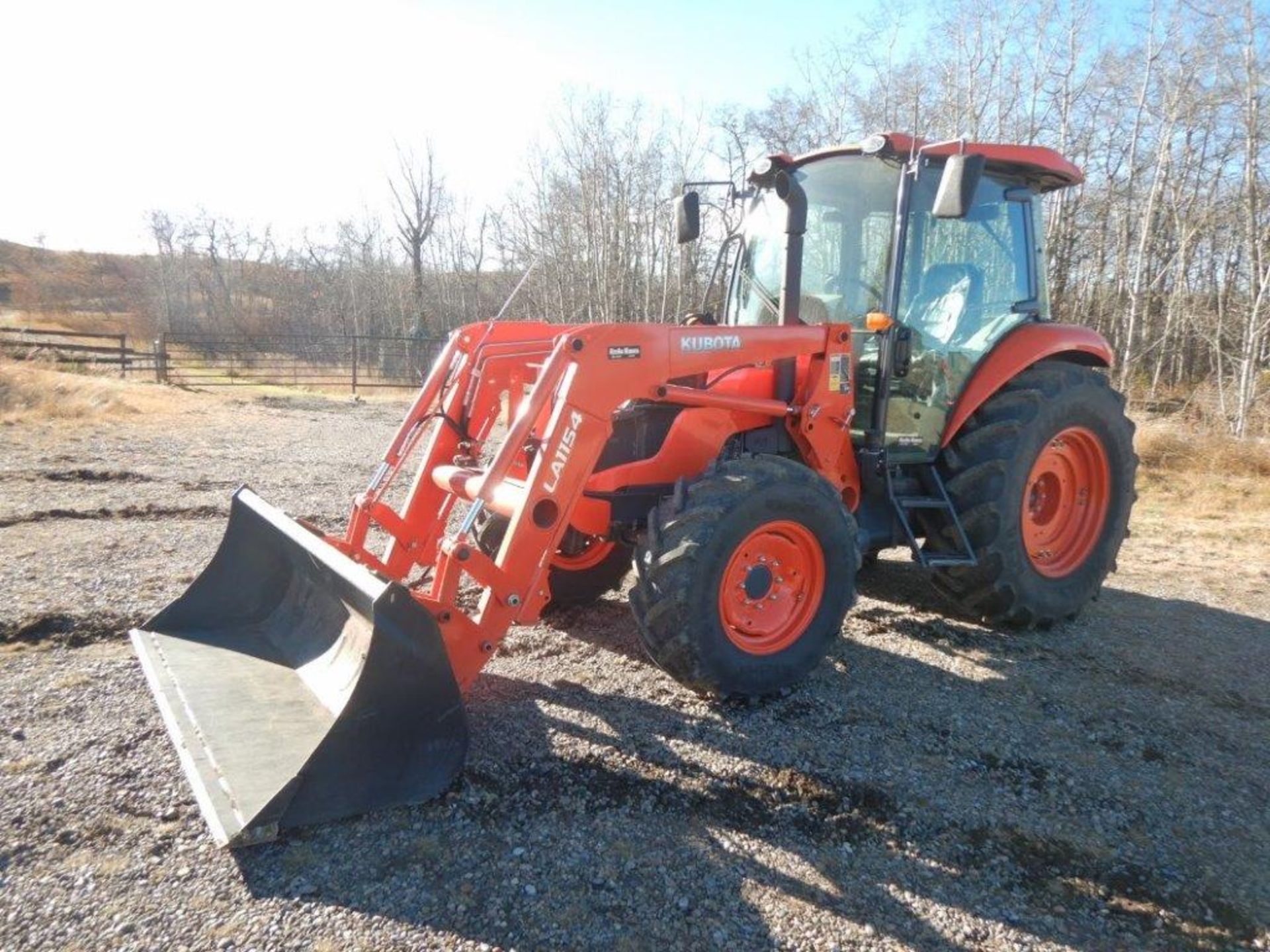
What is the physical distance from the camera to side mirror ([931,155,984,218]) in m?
3.52

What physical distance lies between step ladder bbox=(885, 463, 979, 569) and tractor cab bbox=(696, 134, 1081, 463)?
0.40ft

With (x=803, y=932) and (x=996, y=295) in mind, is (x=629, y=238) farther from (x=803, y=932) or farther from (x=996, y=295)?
(x=803, y=932)

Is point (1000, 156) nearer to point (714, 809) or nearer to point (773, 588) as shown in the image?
point (773, 588)

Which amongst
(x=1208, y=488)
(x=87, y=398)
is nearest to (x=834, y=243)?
(x=1208, y=488)

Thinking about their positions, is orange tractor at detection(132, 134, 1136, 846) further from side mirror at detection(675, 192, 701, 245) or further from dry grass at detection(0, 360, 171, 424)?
dry grass at detection(0, 360, 171, 424)

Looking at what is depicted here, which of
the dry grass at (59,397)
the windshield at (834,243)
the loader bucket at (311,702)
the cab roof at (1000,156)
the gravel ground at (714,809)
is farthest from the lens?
the dry grass at (59,397)

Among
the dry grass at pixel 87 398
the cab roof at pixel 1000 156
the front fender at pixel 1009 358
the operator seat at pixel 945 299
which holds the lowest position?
the dry grass at pixel 87 398

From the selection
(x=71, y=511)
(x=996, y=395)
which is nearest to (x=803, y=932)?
(x=996, y=395)

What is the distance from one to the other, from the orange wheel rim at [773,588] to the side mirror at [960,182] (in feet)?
5.11

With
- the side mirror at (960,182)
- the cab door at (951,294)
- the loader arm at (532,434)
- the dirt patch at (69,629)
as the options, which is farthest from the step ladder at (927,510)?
the dirt patch at (69,629)

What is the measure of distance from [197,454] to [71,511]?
136 inches

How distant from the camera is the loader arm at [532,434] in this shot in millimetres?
3043

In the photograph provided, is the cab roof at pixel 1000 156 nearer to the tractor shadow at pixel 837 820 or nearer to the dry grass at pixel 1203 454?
the tractor shadow at pixel 837 820

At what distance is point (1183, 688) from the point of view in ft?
13.1
